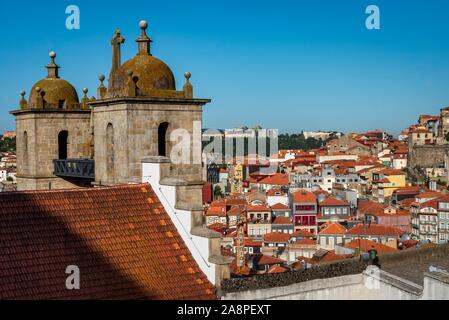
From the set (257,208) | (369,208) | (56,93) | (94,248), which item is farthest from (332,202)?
(94,248)

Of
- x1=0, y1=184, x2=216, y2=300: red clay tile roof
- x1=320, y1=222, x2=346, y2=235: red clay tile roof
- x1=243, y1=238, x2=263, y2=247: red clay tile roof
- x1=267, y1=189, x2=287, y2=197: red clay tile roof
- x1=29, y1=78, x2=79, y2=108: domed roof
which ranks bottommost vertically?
x1=243, y1=238, x2=263, y2=247: red clay tile roof

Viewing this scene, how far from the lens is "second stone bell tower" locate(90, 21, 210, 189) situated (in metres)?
16.4

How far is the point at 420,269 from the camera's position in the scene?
14.8 metres

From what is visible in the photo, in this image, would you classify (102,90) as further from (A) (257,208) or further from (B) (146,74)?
(A) (257,208)

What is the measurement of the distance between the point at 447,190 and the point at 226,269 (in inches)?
3457

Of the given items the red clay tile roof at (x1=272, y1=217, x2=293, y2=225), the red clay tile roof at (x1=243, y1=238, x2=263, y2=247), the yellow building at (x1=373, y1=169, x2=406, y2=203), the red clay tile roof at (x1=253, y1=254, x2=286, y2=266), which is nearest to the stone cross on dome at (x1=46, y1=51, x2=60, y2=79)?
the red clay tile roof at (x1=253, y1=254, x2=286, y2=266)

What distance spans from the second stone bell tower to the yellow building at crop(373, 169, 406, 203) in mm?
81724

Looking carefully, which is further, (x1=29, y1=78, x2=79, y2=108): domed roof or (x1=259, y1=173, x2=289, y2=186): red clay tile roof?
(x1=259, y1=173, x2=289, y2=186): red clay tile roof

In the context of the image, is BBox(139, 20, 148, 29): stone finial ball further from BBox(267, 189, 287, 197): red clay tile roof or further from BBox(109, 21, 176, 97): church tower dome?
BBox(267, 189, 287, 197): red clay tile roof

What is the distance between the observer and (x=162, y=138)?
55.5 feet

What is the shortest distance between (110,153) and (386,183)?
83685 mm

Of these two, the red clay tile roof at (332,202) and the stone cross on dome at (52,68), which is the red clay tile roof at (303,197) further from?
the stone cross on dome at (52,68)

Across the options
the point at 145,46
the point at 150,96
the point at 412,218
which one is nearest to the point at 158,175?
the point at 150,96

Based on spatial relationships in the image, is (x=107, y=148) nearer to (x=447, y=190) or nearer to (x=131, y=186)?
(x=131, y=186)
